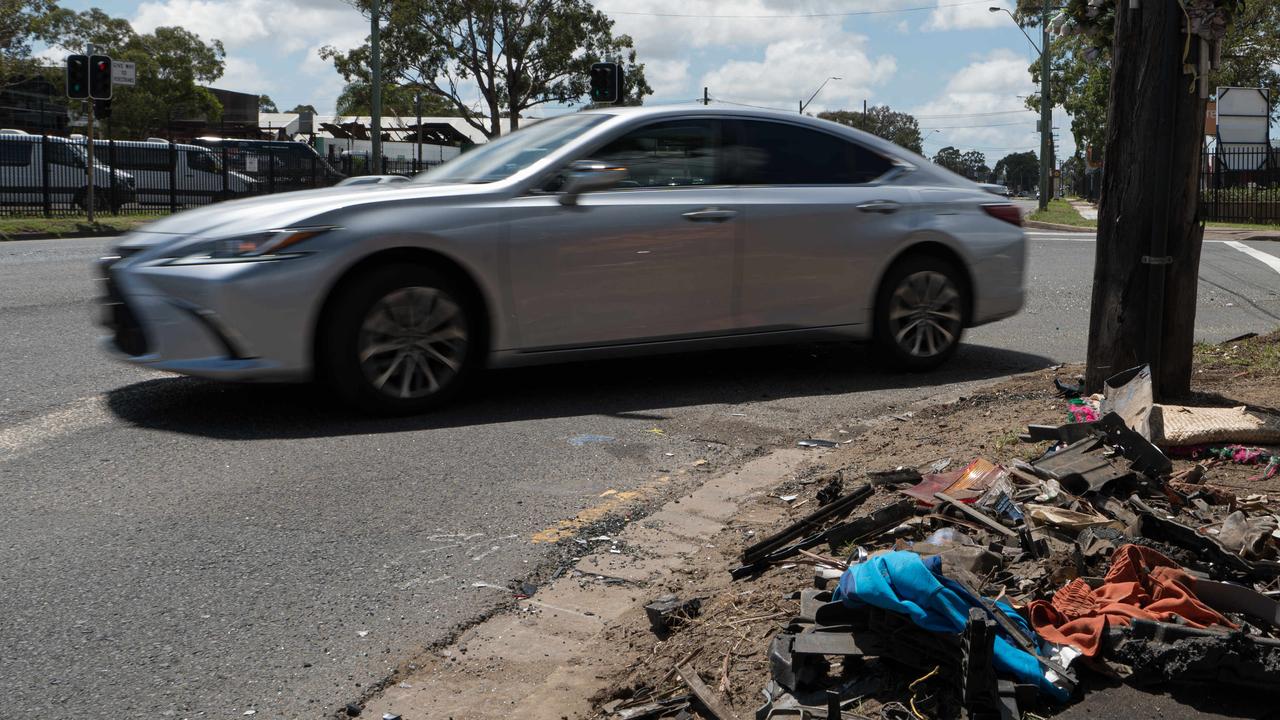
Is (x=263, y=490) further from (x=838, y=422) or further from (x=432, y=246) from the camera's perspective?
(x=838, y=422)

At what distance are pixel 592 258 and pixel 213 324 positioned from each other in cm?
190

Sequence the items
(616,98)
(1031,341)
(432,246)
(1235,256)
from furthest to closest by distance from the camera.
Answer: (616,98), (1235,256), (1031,341), (432,246)

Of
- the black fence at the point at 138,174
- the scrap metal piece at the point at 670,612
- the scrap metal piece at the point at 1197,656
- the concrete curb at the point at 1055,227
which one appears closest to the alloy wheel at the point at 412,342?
the scrap metal piece at the point at 670,612

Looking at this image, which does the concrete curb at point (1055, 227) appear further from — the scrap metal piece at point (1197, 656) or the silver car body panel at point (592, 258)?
the scrap metal piece at point (1197, 656)

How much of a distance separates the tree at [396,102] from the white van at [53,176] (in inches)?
670

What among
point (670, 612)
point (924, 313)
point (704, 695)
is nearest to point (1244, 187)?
point (924, 313)

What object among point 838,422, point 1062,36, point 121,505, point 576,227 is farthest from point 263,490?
point 1062,36

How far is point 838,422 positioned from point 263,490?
2879 mm

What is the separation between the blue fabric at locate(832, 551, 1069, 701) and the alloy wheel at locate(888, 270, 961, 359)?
4493 millimetres

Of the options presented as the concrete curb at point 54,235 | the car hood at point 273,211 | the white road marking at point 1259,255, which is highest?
the car hood at point 273,211

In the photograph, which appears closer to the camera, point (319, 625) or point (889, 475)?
point (319, 625)

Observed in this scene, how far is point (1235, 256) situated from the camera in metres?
16.6

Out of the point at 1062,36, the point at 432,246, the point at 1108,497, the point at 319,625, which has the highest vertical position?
the point at 1062,36

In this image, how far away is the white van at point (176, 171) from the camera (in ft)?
98.2
